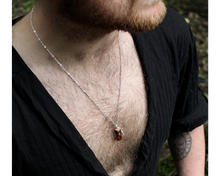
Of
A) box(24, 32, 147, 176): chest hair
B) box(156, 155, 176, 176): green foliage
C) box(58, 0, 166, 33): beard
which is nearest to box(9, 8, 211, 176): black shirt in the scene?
box(24, 32, 147, 176): chest hair

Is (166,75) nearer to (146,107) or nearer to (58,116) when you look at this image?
(146,107)

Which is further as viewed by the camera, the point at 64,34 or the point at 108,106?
the point at 108,106

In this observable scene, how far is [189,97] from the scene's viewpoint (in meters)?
1.51

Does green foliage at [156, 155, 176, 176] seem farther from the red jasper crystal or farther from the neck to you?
the neck

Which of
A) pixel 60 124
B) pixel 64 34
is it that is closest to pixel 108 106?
pixel 60 124

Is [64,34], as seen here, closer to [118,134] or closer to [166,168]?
[118,134]

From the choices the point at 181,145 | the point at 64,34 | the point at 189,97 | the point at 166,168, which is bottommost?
the point at 166,168

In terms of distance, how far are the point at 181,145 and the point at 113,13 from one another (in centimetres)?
115

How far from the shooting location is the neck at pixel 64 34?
1.08 m

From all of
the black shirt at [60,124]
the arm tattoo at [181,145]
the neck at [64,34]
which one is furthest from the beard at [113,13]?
the arm tattoo at [181,145]

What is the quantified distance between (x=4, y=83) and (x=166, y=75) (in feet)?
2.93

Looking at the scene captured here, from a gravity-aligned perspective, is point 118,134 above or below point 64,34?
below

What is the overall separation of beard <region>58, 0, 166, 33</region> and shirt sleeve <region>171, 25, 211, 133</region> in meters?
0.52

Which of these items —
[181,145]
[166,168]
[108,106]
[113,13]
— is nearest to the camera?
[113,13]
